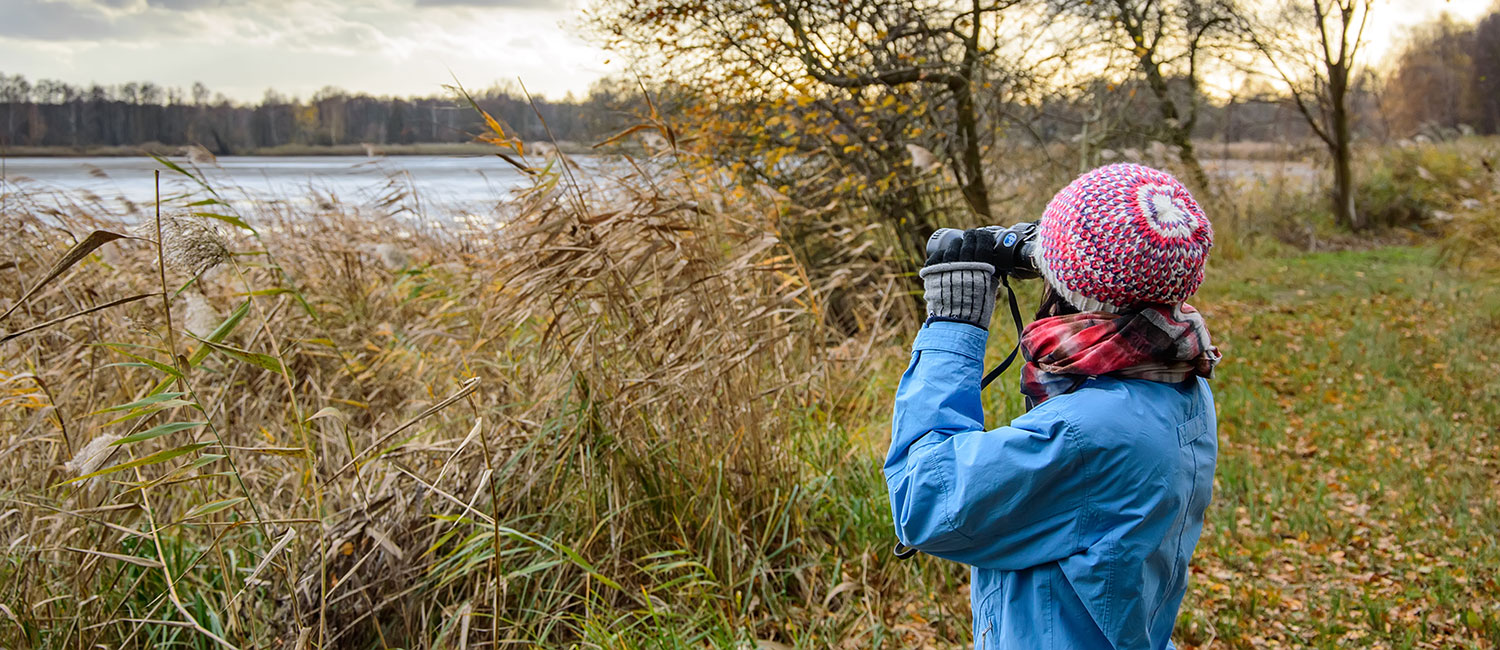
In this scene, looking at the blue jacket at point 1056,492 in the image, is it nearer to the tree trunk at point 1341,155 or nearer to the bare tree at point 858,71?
the bare tree at point 858,71

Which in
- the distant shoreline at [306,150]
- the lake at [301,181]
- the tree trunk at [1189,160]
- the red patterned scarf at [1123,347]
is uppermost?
the tree trunk at [1189,160]

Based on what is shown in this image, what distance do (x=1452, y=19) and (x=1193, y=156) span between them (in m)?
18.7

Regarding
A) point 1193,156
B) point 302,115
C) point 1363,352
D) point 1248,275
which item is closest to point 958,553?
point 1363,352

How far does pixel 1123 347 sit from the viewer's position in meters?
1.36

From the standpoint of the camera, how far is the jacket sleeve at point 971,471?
1.36m

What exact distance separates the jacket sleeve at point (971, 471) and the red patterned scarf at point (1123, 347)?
0.08m

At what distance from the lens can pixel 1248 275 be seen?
967cm

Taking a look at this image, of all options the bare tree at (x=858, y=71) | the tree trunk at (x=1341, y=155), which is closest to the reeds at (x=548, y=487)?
the bare tree at (x=858, y=71)

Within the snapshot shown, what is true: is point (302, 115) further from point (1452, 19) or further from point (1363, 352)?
point (1452, 19)

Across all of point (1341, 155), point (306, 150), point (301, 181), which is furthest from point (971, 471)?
point (1341, 155)

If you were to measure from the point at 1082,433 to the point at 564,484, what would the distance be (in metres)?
1.90

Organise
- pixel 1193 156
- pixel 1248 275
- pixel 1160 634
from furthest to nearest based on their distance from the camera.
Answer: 1. pixel 1193 156
2. pixel 1248 275
3. pixel 1160 634

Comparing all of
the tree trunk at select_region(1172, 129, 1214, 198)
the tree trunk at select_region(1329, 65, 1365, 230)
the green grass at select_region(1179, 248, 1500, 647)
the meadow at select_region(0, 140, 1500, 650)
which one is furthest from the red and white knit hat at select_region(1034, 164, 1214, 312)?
the tree trunk at select_region(1329, 65, 1365, 230)

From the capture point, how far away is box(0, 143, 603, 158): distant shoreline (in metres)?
3.70
